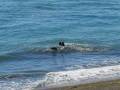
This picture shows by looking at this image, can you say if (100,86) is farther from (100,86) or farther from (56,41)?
(56,41)

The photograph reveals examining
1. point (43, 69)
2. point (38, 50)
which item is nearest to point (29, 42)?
point (38, 50)

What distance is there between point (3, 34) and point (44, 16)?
596 cm

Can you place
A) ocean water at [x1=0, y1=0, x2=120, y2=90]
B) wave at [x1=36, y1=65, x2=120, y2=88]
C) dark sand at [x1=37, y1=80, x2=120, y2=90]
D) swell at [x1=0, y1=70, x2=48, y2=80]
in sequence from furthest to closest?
1. swell at [x1=0, y1=70, x2=48, y2=80]
2. ocean water at [x1=0, y1=0, x2=120, y2=90]
3. wave at [x1=36, y1=65, x2=120, y2=88]
4. dark sand at [x1=37, y1=80, x2=120, y2=90]

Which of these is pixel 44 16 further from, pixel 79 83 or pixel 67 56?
pixel 79 83

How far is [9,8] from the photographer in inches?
1523

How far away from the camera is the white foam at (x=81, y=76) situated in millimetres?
19234

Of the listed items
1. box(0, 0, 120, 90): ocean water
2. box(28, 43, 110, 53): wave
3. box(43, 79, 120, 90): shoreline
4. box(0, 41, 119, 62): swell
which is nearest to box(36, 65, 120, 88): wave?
box(0, 0, 120, 90): ocean water

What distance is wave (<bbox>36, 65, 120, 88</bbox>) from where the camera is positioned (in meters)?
19.2

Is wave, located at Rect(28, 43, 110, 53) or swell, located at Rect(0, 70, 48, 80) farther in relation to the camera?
wave, located at Rect(28, 43, 110, 53)

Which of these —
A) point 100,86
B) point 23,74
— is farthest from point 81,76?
point 100,86

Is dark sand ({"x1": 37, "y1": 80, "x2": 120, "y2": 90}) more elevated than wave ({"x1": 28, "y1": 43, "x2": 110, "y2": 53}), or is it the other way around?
dark sand ({"x1": 37, "y1": 80, "x2": 120, "y2": 90})

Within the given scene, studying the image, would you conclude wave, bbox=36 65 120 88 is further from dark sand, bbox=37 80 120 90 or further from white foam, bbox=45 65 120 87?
dark sand, bbox=37 80 120 90

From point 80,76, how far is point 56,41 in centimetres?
841

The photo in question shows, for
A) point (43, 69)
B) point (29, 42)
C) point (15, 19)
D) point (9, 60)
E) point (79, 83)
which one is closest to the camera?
point (79, 83)
